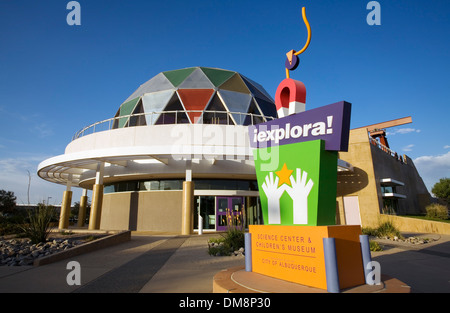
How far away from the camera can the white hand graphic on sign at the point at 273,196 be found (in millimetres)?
5561

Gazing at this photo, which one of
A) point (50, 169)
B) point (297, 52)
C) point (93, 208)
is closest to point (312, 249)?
point (297, 52)

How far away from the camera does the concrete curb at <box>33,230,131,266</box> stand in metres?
7.55

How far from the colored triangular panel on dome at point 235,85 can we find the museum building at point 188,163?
114 mm

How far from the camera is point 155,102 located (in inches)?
861

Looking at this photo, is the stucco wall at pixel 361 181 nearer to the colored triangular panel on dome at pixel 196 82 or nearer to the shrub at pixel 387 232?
the shrub at pixel 387 232

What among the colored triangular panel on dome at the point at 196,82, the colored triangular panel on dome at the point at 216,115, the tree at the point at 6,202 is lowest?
the tree at the point at 6,202

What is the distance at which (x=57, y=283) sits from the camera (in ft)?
18.3

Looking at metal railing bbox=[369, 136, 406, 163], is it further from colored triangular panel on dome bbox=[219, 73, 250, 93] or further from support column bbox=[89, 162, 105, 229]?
support column bbox=[89, 162, 105, 229]

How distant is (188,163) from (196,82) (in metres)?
9.27

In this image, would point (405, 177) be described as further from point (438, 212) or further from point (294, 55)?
point (294, 55)

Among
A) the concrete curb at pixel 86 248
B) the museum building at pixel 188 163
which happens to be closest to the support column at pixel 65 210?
the museum building at pixel 188 163

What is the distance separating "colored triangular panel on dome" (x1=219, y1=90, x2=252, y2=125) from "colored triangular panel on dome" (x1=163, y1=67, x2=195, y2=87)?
407cm

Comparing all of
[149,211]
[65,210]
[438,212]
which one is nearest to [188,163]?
[149,211]
